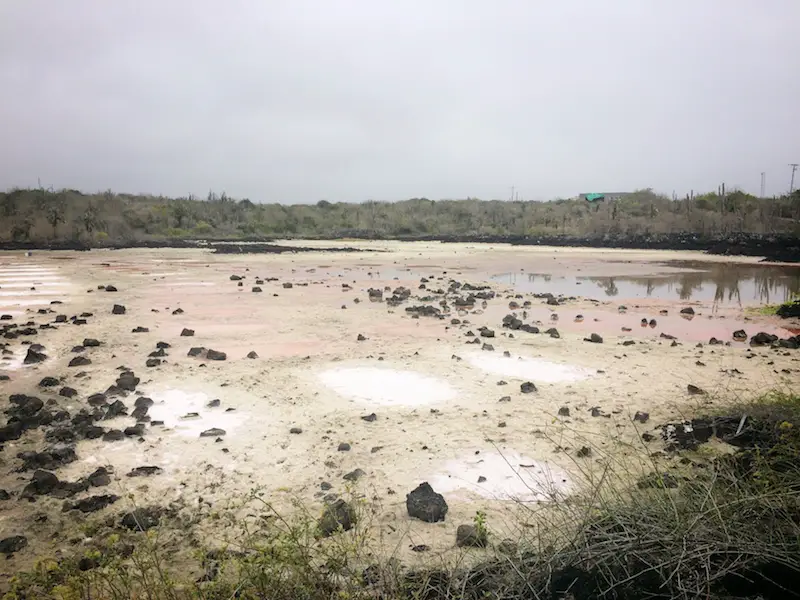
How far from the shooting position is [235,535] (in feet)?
14.5

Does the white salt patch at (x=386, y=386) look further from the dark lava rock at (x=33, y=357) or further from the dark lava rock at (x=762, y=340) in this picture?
the dark lava rock at (x=762, y=340)

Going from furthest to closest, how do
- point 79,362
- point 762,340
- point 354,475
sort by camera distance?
point 762,340 < point 79,362 < point 354,475

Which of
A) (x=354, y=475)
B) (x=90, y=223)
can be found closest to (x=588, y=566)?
(x=354, y=475)

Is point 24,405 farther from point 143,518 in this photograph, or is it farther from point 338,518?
point 338,518

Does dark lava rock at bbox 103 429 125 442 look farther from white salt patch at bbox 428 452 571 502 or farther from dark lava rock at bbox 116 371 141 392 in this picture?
white salt patch at bbox 428 452 571 502

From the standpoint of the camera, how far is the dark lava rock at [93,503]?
468 centimetres

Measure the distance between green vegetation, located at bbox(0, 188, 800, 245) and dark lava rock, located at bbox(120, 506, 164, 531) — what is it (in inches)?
1955

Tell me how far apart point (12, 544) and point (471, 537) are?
3427mm

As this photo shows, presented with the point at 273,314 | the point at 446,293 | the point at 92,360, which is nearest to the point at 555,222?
the point at 446,293

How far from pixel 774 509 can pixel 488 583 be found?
1.69 m

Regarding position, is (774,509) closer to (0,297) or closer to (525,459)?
(525,459)

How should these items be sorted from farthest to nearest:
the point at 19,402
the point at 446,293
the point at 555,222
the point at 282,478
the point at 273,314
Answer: the point at 555,222 < the point at 446,293 < the point at 273,314 < the point at 19,402 < the point at 282,478

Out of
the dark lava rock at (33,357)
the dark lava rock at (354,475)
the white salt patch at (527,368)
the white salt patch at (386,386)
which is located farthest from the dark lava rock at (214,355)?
the dark lava rock at (354,475)

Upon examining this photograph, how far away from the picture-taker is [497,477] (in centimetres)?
540
